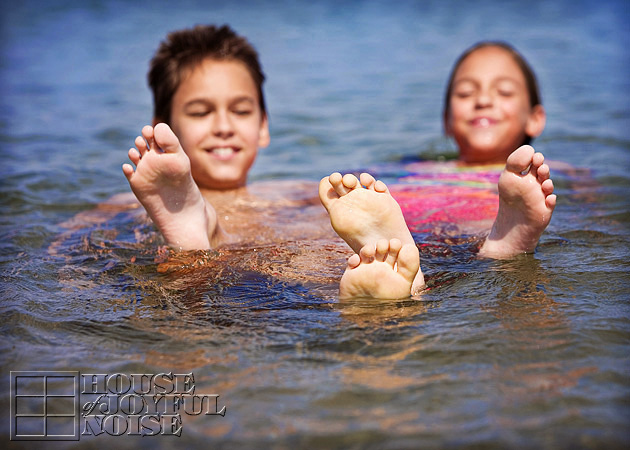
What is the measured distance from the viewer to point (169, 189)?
248 centimetres

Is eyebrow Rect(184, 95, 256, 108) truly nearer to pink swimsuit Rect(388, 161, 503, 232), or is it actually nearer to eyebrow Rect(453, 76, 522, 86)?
pink swimsuit Rect(388, 161, 503, 232)

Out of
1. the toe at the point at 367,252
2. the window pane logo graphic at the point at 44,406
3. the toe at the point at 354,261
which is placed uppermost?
the toe at the point at 367,252

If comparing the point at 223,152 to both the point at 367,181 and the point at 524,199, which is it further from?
the point at 524,199

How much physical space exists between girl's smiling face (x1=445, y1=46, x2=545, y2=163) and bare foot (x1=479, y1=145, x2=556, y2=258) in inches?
64.5

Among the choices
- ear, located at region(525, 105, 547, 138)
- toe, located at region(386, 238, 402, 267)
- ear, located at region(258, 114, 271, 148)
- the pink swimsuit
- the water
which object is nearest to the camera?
the water

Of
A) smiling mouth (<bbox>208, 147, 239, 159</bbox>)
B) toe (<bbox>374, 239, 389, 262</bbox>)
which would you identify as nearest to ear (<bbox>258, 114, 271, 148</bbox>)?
smiling mouth (<bbox>208, 147, 239, 159</bbox>)

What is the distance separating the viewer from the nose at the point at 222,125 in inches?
136

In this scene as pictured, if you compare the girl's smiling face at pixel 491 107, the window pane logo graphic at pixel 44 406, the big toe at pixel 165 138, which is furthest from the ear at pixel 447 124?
the window pane logo graphic at pixel 44 406

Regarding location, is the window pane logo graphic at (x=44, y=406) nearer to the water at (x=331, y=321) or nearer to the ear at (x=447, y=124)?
the water at (x=331, y=321)

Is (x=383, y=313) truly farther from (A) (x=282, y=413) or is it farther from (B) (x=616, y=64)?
(B) (x=616, y=64)

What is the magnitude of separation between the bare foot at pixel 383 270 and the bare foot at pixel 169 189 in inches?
29.5

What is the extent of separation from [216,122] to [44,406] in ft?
6.75

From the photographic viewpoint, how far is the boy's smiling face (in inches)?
137

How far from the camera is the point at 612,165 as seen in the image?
438cm
